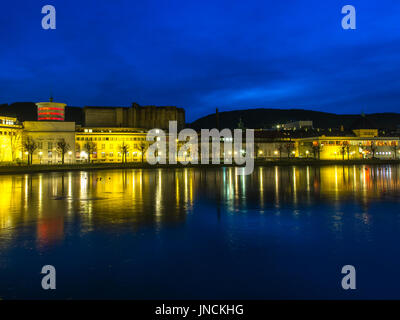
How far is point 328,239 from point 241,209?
18.0 feet

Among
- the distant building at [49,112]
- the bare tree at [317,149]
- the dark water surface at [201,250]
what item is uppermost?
the distant building at [49,112]

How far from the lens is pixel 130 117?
113500 mm

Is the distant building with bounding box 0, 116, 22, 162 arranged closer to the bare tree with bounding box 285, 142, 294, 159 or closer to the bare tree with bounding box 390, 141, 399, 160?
the bare tree with bounding box 285, 142, 294, 159

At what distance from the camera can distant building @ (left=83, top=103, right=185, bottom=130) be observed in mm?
113250

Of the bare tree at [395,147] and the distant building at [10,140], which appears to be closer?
the distant building at [10,140]

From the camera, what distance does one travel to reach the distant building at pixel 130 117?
11325 centimetres

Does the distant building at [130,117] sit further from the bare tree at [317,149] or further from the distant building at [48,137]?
the bare tree at [317,149]

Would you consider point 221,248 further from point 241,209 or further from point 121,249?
point 241,209

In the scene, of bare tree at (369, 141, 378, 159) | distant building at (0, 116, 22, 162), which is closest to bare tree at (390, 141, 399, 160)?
bare tree at (369, 141, 378, 159)

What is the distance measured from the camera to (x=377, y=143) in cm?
11800

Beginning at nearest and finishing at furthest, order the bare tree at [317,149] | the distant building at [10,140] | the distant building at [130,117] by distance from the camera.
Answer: the distant building at [10,140], the bare tree at [317,149], the distant building at [130,117]

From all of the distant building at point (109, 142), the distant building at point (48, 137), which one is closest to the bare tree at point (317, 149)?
the distant building at point (109, 142)

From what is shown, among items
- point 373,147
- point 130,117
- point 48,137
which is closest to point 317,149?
point 373,147
